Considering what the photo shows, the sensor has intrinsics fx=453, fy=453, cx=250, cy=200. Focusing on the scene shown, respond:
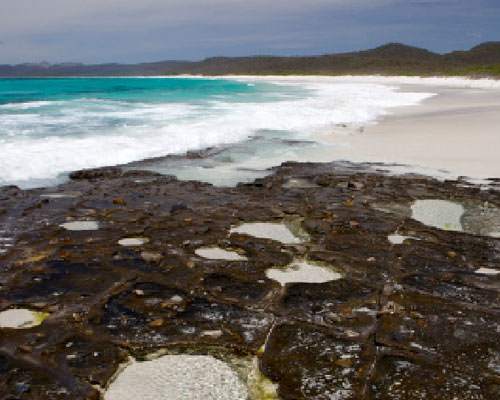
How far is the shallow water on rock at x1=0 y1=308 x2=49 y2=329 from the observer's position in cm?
340

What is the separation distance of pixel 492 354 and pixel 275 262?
6.66 ft

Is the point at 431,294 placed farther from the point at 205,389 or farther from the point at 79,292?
the point at 79,292

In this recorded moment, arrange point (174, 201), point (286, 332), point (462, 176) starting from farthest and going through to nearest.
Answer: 1. point (462, 176)
2. point (174, 201)
3. point (286, 332)

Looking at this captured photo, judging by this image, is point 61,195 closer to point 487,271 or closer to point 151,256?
point 151,256

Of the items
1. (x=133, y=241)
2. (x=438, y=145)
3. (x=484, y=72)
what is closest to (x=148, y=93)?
(x=438, y=145)

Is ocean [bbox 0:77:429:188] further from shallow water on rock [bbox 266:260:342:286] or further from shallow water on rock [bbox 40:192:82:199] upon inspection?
shallow water on rock [bbox 266:260:342:286]

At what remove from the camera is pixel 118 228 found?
5391 mm

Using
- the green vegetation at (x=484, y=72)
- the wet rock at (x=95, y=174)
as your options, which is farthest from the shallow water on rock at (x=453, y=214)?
the green vegetation at (x=484, y=72)

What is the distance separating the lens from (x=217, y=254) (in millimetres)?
4684

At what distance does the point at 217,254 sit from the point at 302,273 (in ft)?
3.09

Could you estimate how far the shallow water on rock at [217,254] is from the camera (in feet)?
15.1

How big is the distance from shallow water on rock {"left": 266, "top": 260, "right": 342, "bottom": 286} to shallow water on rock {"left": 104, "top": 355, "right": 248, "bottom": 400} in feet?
4.18

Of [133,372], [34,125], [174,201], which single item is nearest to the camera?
[133,372]

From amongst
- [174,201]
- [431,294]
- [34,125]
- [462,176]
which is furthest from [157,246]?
[34,125]
